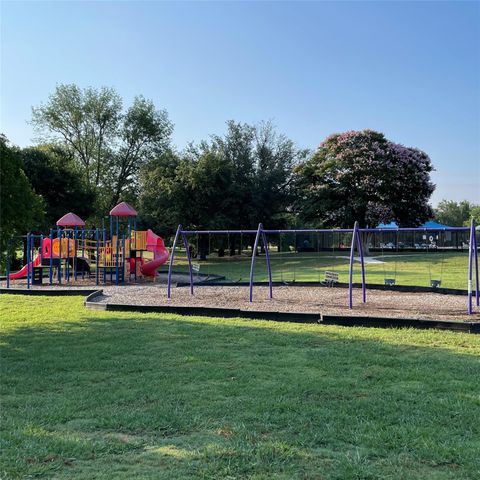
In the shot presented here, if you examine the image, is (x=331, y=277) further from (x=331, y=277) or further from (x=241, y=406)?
(x=241, y=406)

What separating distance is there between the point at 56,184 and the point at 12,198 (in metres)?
20.6

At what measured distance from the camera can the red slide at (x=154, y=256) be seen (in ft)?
66.4

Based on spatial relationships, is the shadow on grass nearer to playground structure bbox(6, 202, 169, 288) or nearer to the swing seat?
the swing seat

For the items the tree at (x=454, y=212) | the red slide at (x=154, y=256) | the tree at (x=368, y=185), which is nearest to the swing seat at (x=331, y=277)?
the red slide at (x=154, y=256)

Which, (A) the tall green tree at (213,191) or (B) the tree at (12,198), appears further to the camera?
(A) the tall green tree at (213,191)

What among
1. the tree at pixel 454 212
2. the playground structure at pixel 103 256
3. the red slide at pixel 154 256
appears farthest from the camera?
the tree at pixel 454 212

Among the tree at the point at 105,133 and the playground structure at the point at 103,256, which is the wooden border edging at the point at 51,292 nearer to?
the playground structure at the point at 103,256


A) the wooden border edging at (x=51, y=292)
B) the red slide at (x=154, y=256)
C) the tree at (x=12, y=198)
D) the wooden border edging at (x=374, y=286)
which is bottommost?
the wooden border edging at (x=51, y=292)

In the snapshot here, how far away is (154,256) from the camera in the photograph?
2084 centimetres

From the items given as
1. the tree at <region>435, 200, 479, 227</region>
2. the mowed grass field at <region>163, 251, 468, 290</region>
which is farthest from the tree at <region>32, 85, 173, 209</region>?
the tree at <region>435, 200, 479, 227</region>

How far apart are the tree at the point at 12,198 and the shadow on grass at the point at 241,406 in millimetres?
2005

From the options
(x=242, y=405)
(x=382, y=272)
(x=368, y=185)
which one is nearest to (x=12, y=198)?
(x=242, y=405)

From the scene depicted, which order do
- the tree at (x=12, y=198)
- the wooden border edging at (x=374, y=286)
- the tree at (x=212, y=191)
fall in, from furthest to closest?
the tree at (x=212, y=191)
the wooden border edging at (x=374, y=286)
the tree at (x=12, y=198)

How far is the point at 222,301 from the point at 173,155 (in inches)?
1105
